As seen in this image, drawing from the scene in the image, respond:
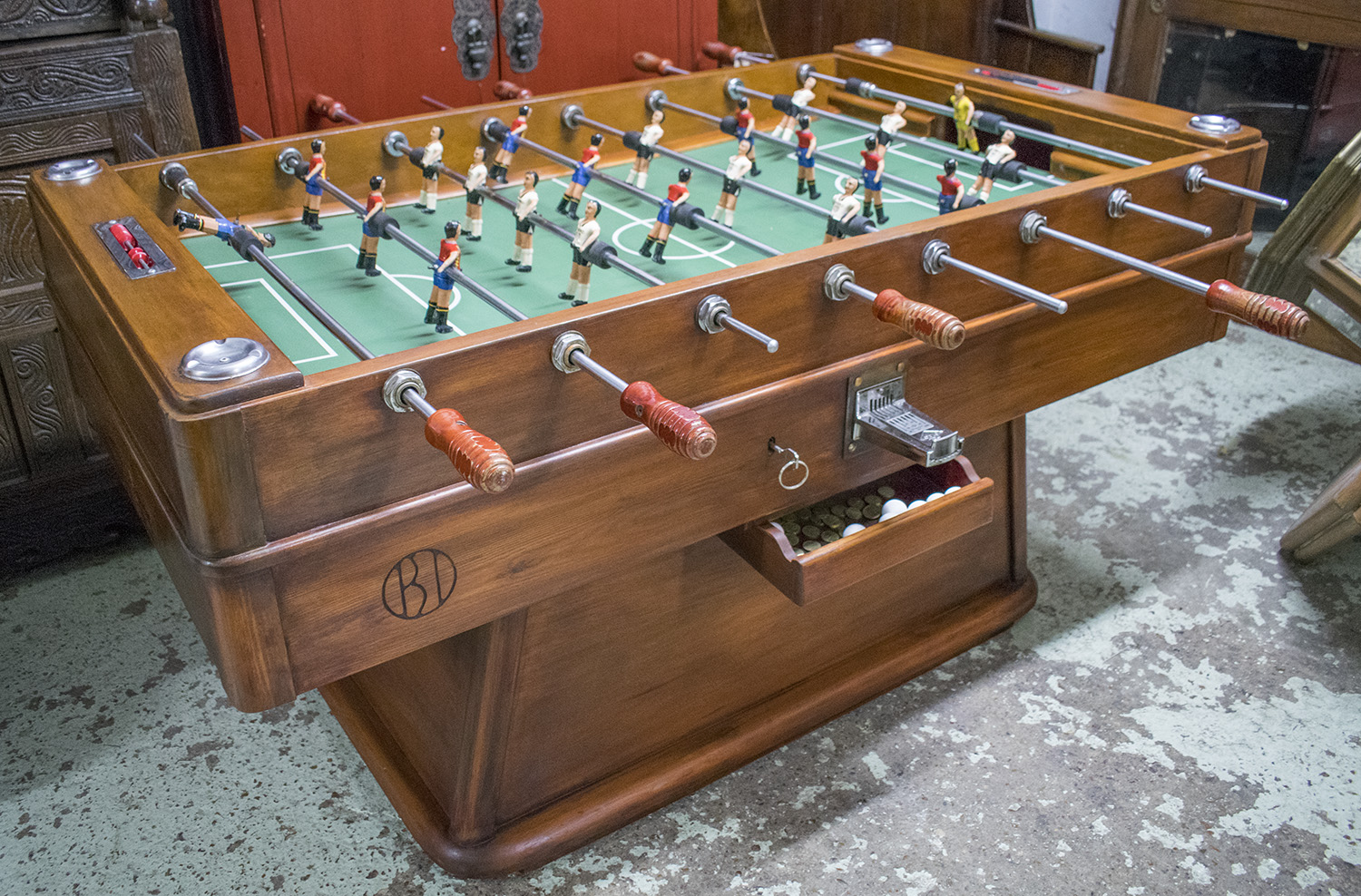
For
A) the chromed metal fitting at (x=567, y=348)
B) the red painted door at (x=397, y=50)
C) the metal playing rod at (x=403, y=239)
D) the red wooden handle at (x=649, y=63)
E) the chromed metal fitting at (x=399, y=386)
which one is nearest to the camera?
the chromed metal fitting at (x=399, y=386)

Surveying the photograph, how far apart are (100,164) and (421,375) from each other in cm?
104

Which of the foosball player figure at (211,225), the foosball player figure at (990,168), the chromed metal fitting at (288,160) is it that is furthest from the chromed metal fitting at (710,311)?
the chromed metal fitting at (288,160)

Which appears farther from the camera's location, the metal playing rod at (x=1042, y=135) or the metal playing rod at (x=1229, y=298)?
the metal playing rod at (x=1042, y=135)

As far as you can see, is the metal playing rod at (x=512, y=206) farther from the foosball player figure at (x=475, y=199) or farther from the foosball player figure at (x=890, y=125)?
the foosball player figure at (x=890, y=125)

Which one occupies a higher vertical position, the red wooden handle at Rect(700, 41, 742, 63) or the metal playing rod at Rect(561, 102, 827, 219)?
the red wooden handle at Rect(700, 41, 742, 63)

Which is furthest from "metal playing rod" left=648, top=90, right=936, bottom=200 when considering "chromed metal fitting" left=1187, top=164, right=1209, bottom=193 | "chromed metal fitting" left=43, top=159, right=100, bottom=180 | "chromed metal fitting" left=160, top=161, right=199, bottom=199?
"chromed metal fitting" left=43, top=159, right=100, bottom=180

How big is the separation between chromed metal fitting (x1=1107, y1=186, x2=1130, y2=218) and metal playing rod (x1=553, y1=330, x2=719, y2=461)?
39.6 inches

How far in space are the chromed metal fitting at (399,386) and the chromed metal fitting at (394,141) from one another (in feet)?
3.30

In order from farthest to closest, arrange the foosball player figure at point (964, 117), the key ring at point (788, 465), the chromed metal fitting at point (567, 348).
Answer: the foosball player figure at point (964, 117) → the key ring at point (788, 465) → the chromed metal fitting at point (567, 348)

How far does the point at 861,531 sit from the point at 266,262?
1.03 m

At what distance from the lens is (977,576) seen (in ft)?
8.41

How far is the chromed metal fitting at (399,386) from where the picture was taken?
135 centimetres

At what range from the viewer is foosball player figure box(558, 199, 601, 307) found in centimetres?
175

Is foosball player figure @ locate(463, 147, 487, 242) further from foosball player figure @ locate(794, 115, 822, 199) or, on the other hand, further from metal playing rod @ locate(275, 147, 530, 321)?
foosball player figure @ locate(794, 115, 822, 199)
